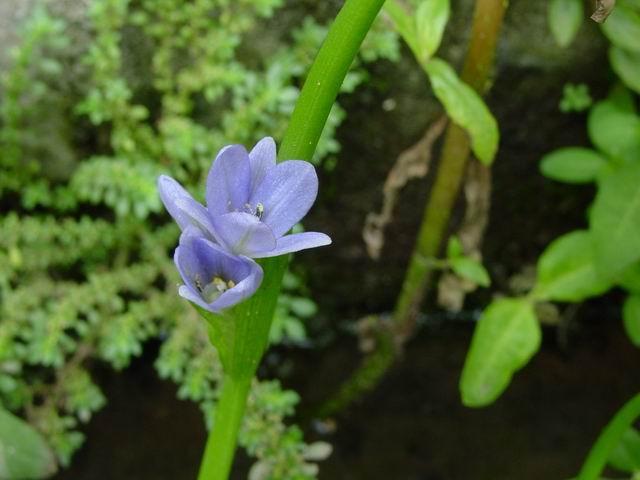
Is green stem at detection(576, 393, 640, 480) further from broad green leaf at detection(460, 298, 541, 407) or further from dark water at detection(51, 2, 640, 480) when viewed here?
dark water at detection(51, 2, 640, 480)

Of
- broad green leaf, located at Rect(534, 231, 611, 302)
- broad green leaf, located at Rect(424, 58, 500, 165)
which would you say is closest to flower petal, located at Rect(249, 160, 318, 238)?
broad green leaf, located at Rect(424, 58, 500, 165)

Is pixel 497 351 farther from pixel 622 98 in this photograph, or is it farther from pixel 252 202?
pixel 252 202

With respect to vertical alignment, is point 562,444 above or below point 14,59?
below

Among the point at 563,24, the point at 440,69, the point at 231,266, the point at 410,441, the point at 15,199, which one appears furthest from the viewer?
the point at 410,441

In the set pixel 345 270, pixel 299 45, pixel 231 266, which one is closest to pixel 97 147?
pixel 299 45

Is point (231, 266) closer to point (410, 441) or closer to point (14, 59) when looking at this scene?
point (14, 59)

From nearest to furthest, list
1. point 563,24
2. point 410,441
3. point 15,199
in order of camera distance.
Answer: point 563,24, point 15,199, point 410,441

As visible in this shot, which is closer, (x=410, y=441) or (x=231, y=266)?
(x=231, y=266)

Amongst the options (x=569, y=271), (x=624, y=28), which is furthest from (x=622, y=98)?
(x=569, y=271)
